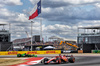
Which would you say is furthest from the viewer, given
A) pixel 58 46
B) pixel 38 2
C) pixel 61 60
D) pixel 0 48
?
pixel 0 48

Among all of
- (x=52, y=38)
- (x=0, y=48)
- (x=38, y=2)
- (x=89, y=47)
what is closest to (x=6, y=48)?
(x=0, y=48)

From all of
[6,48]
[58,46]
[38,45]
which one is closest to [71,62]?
[58,46]

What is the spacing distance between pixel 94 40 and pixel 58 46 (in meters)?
20.2

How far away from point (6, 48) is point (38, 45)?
12976mm

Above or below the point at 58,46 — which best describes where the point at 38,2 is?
above

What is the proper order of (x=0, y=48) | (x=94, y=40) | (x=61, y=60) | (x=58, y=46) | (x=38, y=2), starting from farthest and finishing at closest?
(x=94, y=40) → (x=0, y=48) → (x=58, y=46) → (x=38, y=2) → (x=61, y=60)

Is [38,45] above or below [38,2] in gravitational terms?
below

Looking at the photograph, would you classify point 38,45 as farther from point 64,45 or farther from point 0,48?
point 0,48

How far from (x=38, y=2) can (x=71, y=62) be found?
71.3ft

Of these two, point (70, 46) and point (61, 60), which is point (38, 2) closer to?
point (61, 60)

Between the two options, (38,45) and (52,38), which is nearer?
(38,45)

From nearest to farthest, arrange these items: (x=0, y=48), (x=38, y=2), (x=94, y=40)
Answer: (x=38, y=2) → (x=0, y=48) → (x=94, y=40)

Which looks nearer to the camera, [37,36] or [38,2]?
[38,2]

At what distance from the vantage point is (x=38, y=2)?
141 ft
